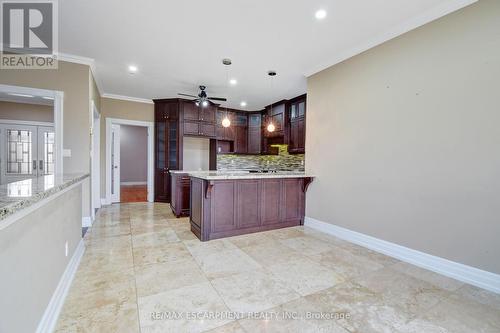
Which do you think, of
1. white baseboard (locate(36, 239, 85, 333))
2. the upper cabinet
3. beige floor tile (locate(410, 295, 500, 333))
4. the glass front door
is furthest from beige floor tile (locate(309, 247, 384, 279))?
the glass front door

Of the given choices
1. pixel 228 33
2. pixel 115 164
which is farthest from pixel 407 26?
pixel 115 164

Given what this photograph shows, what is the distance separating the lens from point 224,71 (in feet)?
13.6

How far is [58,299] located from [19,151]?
6431mm

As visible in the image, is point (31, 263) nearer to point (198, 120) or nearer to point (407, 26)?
point (407, 26)

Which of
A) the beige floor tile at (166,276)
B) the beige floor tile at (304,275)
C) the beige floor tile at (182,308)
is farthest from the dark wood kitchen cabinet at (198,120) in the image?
the beige floor tile at (182,308)

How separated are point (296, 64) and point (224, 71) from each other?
4.24 ft

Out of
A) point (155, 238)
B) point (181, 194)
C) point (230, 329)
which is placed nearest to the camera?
point (230, 329)

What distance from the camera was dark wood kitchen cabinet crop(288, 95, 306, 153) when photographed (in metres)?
5.14

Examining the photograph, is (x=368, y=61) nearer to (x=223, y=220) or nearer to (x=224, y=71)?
(x=224, y=71)

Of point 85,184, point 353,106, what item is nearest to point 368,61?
point 353,106

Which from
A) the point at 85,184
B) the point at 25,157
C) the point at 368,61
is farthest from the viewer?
the point at 25,157

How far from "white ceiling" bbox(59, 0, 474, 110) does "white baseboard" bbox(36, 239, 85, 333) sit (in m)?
2.72

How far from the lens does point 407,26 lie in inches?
104

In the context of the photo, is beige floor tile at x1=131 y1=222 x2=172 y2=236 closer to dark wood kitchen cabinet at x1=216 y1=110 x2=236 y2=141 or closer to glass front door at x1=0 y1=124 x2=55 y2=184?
dark wood kitchen cabinet at x1=216 y1=110 x2=236 y2=141
